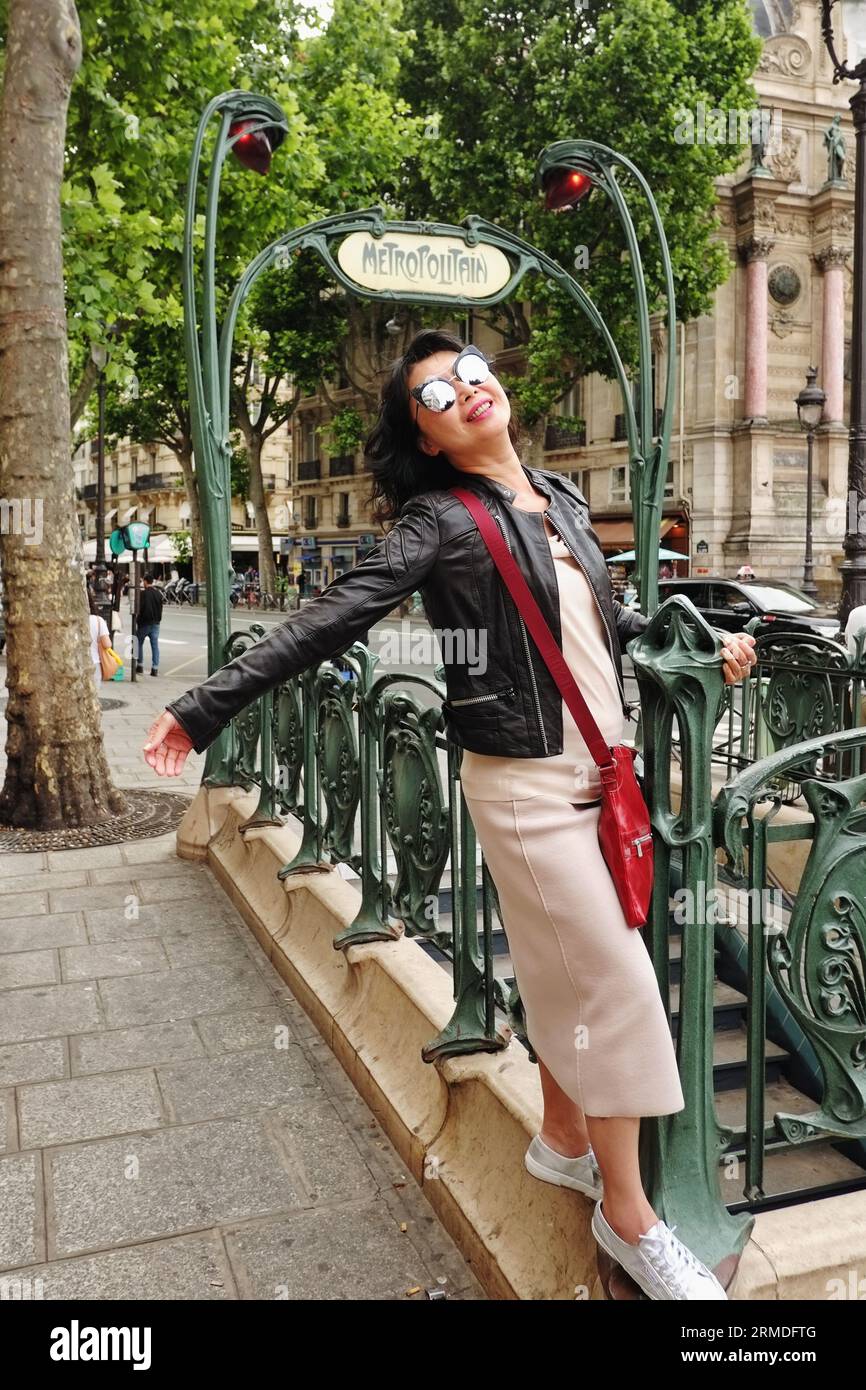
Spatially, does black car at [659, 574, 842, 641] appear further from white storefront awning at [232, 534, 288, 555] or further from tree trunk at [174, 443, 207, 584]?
white storefront awning at [232, 534, 288, 555]

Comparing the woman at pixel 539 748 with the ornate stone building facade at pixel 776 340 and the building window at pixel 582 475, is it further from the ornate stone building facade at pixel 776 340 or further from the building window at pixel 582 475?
the building window at pixel 582 475

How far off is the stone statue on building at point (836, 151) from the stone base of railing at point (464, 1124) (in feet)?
111

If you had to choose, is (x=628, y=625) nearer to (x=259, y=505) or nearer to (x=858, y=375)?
(x=858, y=375)

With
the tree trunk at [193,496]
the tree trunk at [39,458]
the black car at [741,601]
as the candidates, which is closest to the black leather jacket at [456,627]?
the tree trunk at [39,458]

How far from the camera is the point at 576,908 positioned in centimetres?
216

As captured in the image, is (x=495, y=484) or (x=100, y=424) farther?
(x=100, y=424)

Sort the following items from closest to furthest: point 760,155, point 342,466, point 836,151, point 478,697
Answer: point 478,697 → point 836,151 → point 760,155 → point 342,466

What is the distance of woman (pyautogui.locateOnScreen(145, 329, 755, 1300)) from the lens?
214cm

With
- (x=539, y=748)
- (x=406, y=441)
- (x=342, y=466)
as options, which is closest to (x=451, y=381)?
(x=406, y=441)

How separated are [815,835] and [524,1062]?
119cm

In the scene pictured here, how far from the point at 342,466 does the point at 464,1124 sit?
5357cm

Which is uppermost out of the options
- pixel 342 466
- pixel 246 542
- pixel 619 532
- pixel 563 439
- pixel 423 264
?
pixel 342 466

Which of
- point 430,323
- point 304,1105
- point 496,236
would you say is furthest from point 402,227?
point 430,323

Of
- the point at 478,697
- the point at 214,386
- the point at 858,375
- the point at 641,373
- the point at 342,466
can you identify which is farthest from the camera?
the point at 342,466
